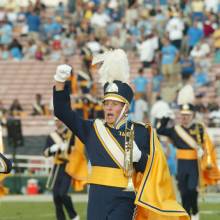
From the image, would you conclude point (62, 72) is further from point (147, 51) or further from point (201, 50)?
point (147, 51)

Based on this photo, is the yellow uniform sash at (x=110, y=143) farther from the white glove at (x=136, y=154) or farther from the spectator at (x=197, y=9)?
the spectator at (x=197, y=9)

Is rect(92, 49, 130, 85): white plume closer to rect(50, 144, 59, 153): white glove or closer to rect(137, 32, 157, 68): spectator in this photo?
rect(50, 144, 59, 153): white glove

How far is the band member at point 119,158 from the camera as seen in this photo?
37.9 feet

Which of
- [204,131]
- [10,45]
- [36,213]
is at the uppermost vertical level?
[10,45]

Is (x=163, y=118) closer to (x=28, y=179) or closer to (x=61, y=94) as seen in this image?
(x=61, y=94)

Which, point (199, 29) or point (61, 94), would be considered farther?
point (199, 29)

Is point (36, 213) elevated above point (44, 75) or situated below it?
below

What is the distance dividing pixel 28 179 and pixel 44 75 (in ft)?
25.8

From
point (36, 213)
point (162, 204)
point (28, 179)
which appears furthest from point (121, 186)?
point (28, 179)

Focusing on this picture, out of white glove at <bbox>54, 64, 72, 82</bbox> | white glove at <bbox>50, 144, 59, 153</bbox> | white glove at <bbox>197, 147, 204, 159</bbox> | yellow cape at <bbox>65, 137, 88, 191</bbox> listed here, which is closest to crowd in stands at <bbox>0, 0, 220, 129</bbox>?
yellow cape at <bbox>65, 137, 88, 191</bbox>

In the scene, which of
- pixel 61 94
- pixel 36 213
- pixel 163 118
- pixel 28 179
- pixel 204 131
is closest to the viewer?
pixel 61 94

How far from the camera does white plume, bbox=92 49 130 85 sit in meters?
12.0

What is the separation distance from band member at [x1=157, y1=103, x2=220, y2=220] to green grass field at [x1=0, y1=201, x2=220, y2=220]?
82 cm

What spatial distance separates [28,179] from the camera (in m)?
26.6
